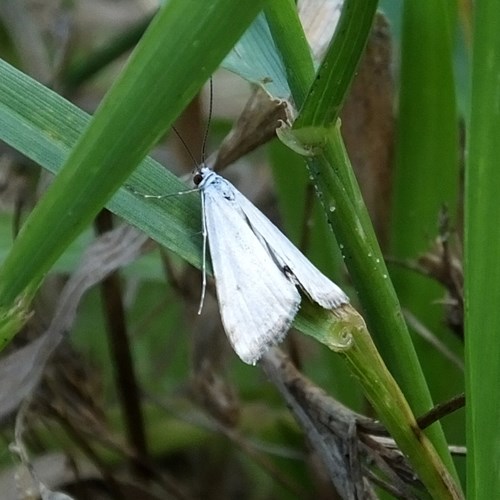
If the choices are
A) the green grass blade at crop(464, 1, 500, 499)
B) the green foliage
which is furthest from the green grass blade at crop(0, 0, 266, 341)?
the green grass blade at crop(464, 1, 500, 499)

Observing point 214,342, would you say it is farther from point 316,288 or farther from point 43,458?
point 316,288

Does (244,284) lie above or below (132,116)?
below

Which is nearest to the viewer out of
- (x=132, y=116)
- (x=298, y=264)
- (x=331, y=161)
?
(x=132, y=116)

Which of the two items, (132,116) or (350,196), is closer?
(132,116)

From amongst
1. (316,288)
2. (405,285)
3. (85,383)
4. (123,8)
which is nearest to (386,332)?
(316,288)

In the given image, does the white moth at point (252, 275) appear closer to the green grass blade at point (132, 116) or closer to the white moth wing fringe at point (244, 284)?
the white moth wing fringe at point (244, 284)

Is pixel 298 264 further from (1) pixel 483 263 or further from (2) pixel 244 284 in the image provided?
(1) pixel 483 263

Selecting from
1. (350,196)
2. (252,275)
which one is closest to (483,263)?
(350,196)
